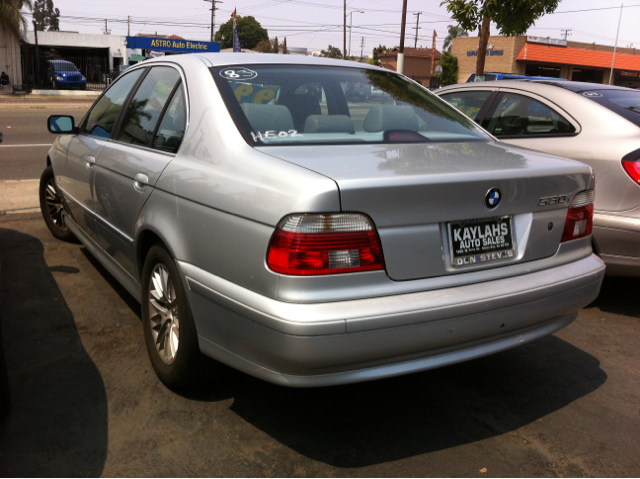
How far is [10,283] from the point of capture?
184 inches

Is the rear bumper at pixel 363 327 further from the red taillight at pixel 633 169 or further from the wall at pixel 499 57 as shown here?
the wall at pixel 499 57

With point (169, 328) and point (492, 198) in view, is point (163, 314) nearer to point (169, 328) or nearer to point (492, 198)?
point (169, 328)

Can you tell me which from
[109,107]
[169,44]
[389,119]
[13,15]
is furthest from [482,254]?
[169,44]

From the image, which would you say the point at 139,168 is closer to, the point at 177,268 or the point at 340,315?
the point at 177,268

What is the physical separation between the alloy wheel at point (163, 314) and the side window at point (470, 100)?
3.58 metres

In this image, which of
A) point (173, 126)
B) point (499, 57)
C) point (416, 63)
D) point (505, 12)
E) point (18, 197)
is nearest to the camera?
point (173, 126)

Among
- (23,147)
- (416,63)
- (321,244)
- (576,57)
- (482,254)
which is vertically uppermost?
(576,57)

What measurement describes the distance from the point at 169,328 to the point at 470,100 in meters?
3.84

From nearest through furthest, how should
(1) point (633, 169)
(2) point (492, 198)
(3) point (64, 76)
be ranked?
(2) point (492, 198), (1) point (633, 169), (3) point (64, 76)

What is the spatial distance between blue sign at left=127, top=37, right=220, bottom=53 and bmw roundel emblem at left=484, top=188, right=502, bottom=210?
4527cm

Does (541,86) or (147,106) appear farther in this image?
(541,86)

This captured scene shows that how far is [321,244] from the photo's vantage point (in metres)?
2.27

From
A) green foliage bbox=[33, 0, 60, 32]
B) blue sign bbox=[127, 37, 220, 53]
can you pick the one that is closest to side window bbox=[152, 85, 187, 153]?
blue sign bbox=[127, 37, 220, 53]

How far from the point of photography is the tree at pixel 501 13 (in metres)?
10.7
